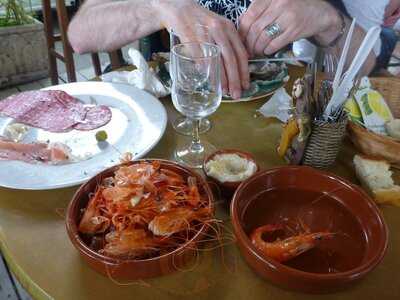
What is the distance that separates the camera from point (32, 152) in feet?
2.22

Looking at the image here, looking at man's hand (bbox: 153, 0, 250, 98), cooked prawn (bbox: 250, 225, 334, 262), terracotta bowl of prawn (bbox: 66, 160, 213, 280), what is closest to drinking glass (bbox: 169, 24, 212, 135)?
man's hand (bbox: 153, 0, 250, 98)

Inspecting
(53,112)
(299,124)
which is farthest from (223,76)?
(53,112)

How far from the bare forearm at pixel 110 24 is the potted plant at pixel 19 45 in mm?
1407

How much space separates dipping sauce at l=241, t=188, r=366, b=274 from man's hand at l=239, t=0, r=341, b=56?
1.50ft

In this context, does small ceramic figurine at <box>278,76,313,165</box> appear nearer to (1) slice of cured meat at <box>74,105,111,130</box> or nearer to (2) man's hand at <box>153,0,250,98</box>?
(2) man's hand at <box>153,0,250,98</box>

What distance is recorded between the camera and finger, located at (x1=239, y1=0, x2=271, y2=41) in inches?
34.7

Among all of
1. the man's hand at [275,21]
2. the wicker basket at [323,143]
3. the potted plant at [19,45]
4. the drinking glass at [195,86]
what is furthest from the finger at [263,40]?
the potted plant at [19,45]

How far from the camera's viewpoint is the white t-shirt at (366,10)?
3.73ft

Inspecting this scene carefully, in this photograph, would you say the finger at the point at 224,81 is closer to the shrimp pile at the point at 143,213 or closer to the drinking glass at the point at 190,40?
the drinking glass at the point at 190,40

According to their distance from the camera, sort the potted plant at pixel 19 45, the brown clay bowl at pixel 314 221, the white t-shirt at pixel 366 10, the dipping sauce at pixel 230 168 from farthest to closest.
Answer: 1. the potted plant at pixel 19 45
2. the white t-shirt at pixel 366 10
3. the dipping sauce at pixel 230 168
4. the brown clay bowl at pixel 314 221

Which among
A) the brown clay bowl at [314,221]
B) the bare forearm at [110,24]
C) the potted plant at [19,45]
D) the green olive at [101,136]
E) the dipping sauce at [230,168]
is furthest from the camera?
the potted plant at [19,45]

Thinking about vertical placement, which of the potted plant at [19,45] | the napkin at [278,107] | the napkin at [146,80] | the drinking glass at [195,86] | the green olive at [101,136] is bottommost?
the potted plant at [19,45]

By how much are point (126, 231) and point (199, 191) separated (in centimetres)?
12

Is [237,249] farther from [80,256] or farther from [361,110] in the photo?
[361,110]
